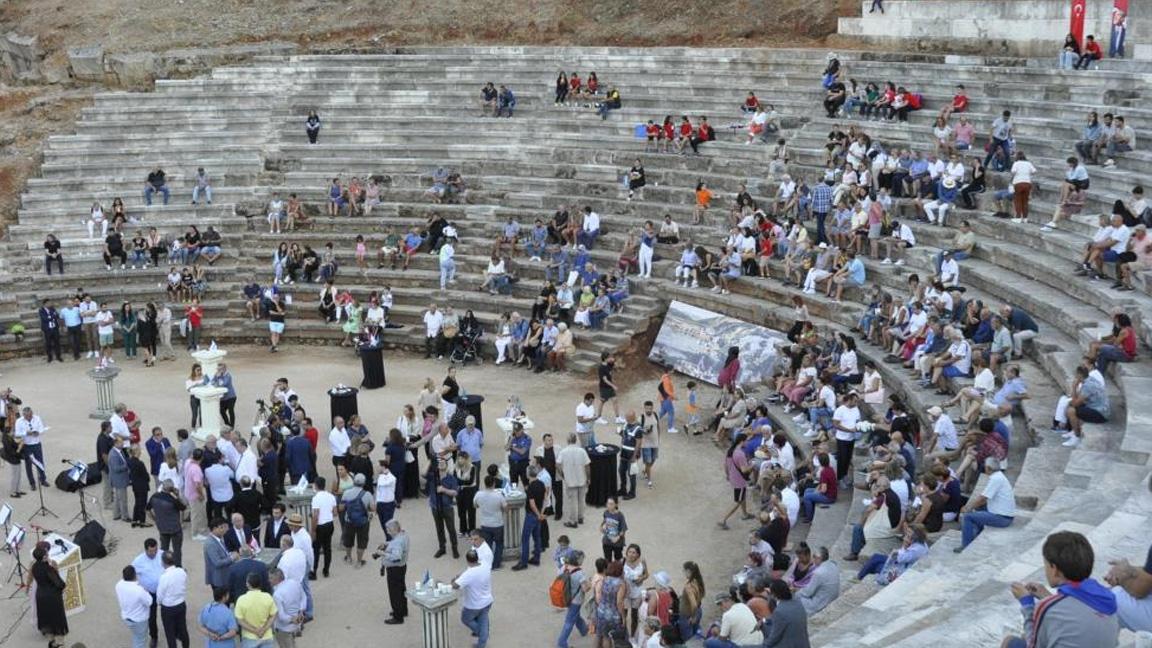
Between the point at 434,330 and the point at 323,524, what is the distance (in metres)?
10.7

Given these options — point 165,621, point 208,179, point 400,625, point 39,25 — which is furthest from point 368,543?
point 39,25

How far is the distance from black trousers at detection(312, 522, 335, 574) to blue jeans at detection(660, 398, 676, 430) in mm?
7208

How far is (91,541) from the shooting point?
63.4 feet

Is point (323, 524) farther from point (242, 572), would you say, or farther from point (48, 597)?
point (48, 597)

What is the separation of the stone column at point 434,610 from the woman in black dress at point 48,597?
4263 millimetres

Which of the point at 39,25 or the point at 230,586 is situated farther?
the point at 39,25

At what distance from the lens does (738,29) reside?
3912cm

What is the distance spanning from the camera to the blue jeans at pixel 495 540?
18.3 meters

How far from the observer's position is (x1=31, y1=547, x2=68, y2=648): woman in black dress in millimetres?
16578

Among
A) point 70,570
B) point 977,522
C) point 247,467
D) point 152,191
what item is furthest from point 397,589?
point 152,191

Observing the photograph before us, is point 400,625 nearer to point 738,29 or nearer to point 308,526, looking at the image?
point 308,526

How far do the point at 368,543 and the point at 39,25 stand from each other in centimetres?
2913

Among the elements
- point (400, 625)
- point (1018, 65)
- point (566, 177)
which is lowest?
point (400, 625)

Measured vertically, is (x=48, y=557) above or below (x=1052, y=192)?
below
